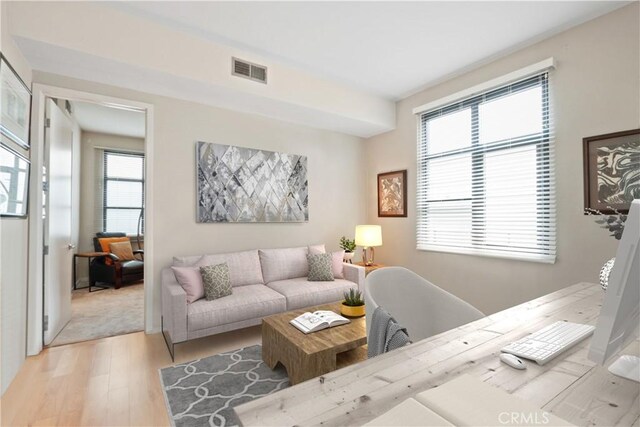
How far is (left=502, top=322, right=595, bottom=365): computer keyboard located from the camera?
0.95 metres

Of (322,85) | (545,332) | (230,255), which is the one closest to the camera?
(545,332)

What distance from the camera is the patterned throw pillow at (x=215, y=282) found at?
9.26 ft

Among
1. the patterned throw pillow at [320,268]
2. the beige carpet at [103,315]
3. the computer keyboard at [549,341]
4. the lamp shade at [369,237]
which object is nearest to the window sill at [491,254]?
the lamp shade at [369,237]

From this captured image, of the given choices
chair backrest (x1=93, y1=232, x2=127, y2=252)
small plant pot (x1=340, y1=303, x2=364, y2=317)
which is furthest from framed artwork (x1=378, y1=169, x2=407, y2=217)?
chair backrest (x1=93, y1=232, x2=127, y2=252)

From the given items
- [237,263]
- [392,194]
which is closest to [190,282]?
[237,263]

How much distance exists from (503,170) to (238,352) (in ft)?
10.2

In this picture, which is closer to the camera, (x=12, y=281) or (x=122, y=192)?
(x=12, y=281)

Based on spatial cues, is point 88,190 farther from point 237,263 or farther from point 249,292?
point 249,292

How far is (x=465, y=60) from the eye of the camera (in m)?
3.15

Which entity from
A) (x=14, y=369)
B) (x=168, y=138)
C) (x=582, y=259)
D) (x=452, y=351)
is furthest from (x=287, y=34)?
(x=14, y=369)

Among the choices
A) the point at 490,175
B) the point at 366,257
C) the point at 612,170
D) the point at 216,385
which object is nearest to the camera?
the point at 216,385

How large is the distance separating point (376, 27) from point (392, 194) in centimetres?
218

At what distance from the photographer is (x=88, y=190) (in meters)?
5.35

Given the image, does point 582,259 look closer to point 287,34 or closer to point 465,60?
point 465,60
